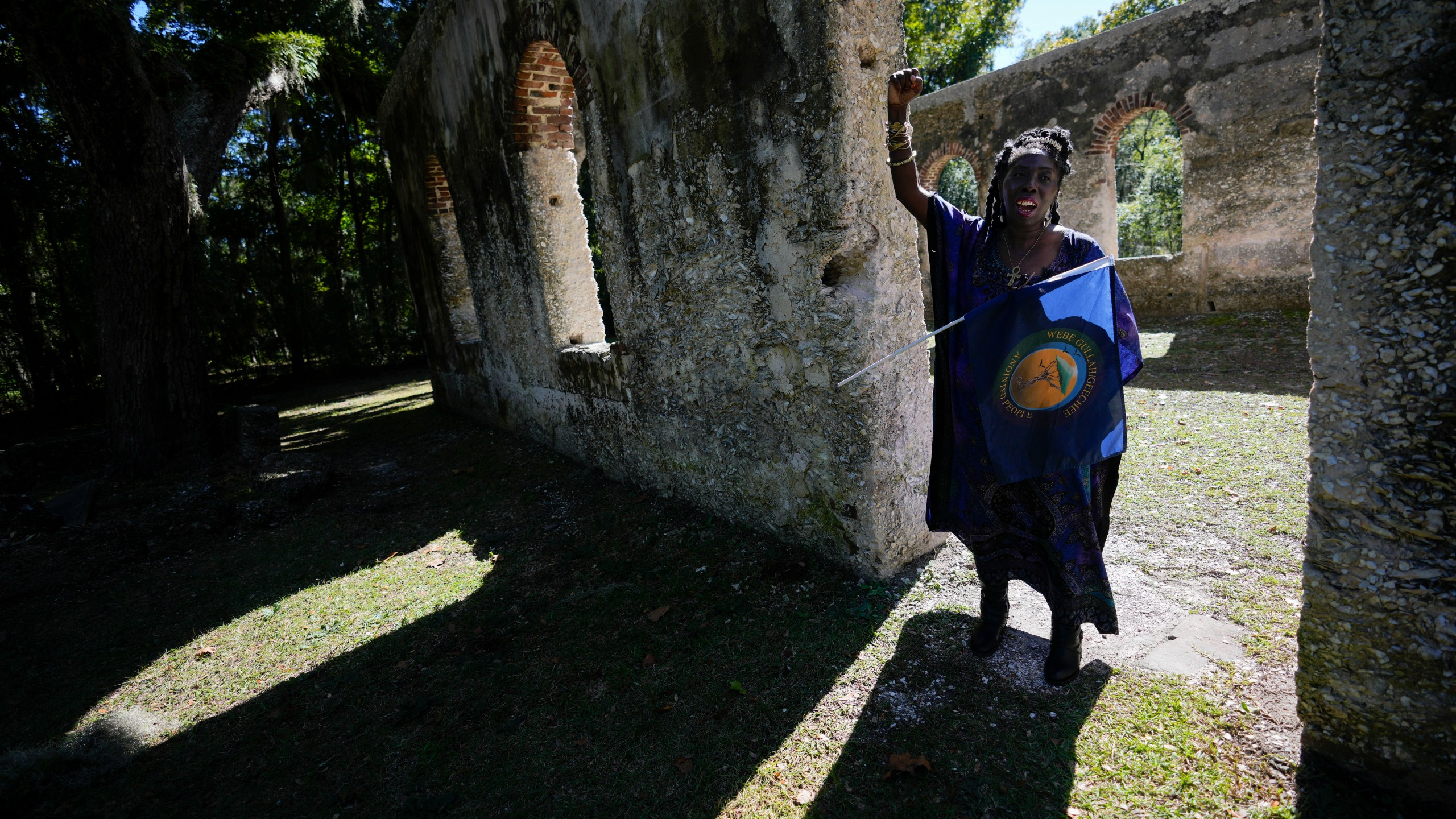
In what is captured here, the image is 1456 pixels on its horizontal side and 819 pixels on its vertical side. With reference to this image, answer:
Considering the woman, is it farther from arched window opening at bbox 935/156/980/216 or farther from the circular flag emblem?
arched window opening at bbox 935/156/980/216

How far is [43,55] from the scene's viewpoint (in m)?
6.51

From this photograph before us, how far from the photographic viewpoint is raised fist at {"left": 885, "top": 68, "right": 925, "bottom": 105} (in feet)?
7.86

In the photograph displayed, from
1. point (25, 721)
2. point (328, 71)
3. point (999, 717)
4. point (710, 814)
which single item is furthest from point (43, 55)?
point (999, 717)

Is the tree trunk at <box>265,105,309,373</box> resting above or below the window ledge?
above

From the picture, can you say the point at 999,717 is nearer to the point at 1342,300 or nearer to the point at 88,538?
the point at 1342,300

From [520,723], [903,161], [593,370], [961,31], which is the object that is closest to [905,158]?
[903,161]

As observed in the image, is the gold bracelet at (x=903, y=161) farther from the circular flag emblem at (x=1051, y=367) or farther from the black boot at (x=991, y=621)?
the black boot at (x=991, y=621)

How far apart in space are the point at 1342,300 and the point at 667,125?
3237 mm

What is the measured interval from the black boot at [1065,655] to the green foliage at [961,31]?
84.6 feet

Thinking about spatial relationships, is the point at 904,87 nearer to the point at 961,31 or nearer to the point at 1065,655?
the point at 1065,655

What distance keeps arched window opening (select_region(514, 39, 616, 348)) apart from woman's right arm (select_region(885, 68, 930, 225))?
385 centimetres

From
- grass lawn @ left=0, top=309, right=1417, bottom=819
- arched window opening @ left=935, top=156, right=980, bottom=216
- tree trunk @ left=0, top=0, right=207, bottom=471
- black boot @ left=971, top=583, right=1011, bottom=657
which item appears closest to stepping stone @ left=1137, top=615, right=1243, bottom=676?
grass lawn @ left=0, top=309, right=1417, bottom=819

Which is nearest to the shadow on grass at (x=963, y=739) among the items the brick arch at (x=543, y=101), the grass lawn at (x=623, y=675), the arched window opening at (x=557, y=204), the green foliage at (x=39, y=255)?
the grass lawn at (x=623, y=675)

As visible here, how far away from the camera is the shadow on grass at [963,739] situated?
194 cm
